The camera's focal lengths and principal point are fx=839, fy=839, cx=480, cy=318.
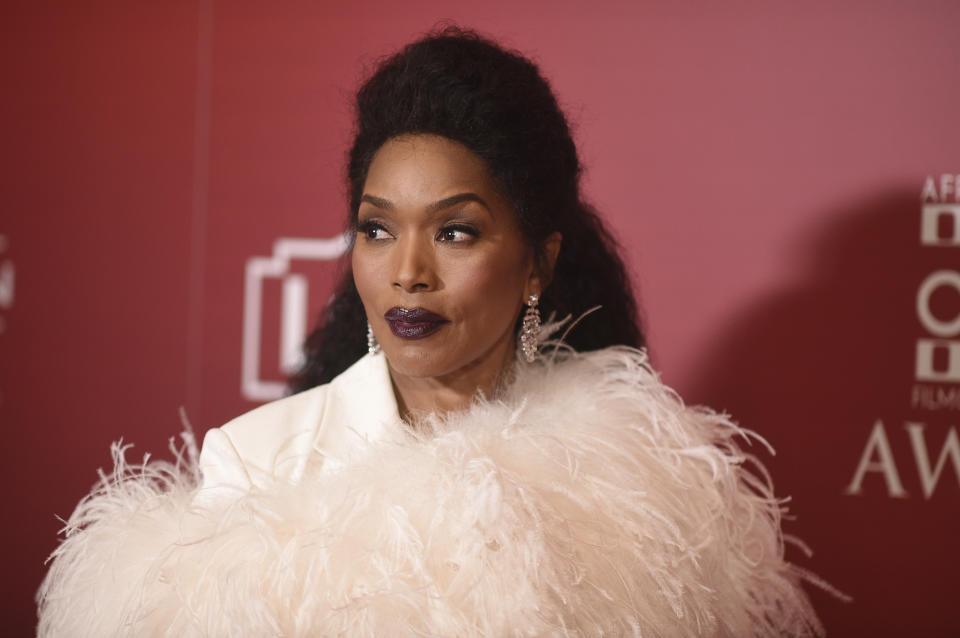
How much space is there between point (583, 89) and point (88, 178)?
1.18m

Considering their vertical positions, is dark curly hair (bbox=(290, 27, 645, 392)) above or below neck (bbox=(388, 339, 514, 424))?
above

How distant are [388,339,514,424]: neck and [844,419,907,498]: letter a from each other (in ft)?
2.96

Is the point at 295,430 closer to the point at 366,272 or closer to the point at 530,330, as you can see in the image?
the point at 366,272

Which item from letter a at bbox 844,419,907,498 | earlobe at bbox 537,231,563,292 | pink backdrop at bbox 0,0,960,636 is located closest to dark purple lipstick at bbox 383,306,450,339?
earlobe at bbox 537,231,563,292

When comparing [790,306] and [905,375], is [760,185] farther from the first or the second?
[905,375]

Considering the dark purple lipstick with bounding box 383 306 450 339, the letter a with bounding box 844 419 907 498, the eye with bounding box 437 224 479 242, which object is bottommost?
the letter a with bounding box 844 419 907 498

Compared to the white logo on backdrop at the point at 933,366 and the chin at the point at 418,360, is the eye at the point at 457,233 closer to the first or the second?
the chin at the point at 418,360

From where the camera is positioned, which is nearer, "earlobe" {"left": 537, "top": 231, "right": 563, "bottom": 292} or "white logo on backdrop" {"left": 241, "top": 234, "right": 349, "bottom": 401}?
"earlobe" {"left": 537, "top": 231, "right": 563, "bottom": 292}

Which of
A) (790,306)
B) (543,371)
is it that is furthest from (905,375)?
(543,371)

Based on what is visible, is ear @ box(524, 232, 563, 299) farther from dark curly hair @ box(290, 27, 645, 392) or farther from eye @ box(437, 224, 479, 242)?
eye @ box(437, 224, 479, 242)

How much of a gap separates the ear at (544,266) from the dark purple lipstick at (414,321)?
0.19 meters

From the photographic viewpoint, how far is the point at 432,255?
1.13 metres

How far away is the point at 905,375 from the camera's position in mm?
1678

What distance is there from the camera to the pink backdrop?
65.8 inches
